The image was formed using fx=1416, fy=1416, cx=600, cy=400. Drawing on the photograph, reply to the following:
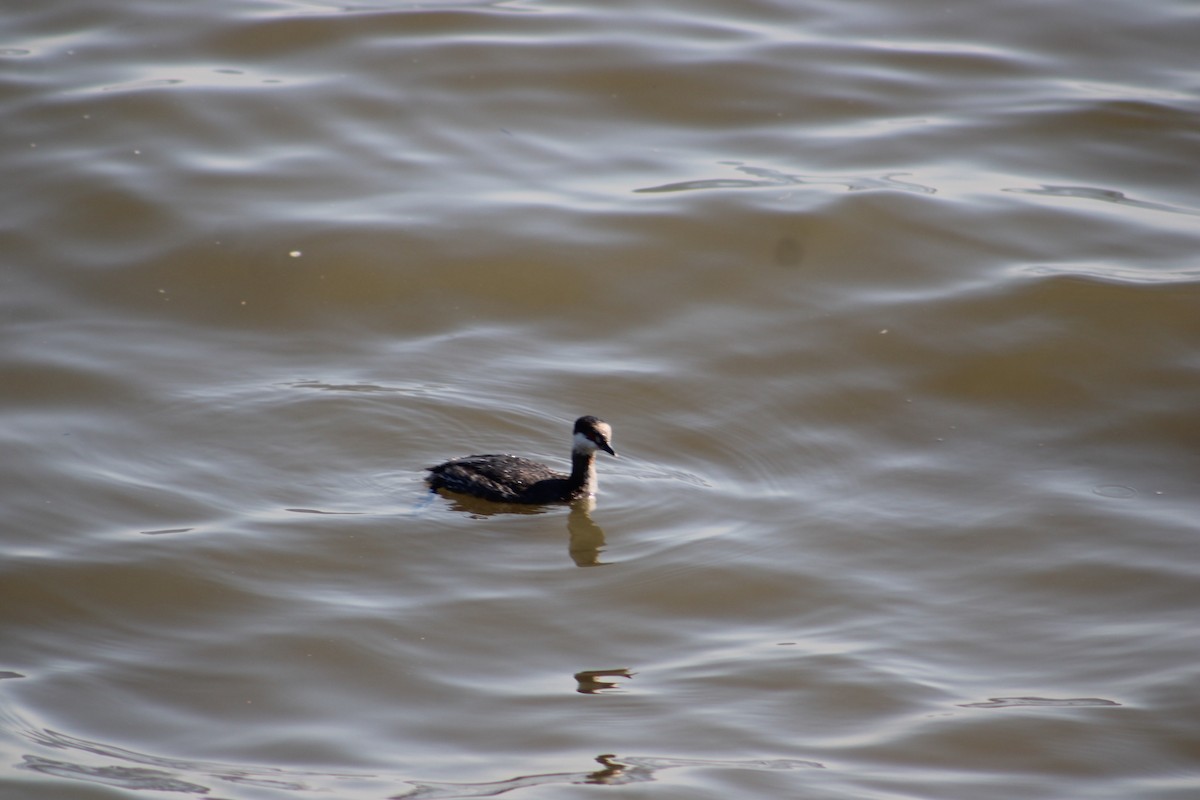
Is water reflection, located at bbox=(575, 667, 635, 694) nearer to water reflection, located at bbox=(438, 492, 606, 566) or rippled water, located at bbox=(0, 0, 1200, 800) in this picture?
rippled water, located at bbox=(0, 0, 1200, 800)

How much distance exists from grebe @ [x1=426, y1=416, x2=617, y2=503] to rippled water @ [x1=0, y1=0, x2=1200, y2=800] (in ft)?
0.46

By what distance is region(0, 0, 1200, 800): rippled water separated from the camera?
6762 mm

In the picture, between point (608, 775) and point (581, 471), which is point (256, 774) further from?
point (581, 471)

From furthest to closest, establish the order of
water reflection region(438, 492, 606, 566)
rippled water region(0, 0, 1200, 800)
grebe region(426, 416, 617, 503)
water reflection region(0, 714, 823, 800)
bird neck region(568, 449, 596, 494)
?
1. bird neck region(568, 449, 596, 494)
2. grebe region(426, 416, 617, 503)
3. water reflection region(438, 492, 606, 566)
4. rippled water region(0, 0, 1200, 800)
5. water reflection region(0, 714, 823, 800)

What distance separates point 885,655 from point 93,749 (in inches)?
153

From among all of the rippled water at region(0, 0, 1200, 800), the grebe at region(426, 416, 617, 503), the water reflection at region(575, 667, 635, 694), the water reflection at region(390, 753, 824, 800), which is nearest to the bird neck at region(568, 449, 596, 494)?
the grebe at region(426, 416, 617, 503)

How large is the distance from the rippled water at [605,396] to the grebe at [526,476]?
5.6 inches

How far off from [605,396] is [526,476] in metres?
1.38

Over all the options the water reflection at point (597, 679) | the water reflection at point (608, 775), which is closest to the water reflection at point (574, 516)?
the water reflection at point (597, 679)

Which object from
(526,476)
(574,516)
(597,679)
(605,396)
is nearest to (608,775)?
(597,679)

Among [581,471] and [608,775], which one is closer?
[608,775]

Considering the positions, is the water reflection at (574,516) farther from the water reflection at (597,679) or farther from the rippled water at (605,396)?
the water reflection at (597,679)

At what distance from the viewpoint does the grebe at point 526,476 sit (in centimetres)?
885

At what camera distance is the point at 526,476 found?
8953 millimetres
